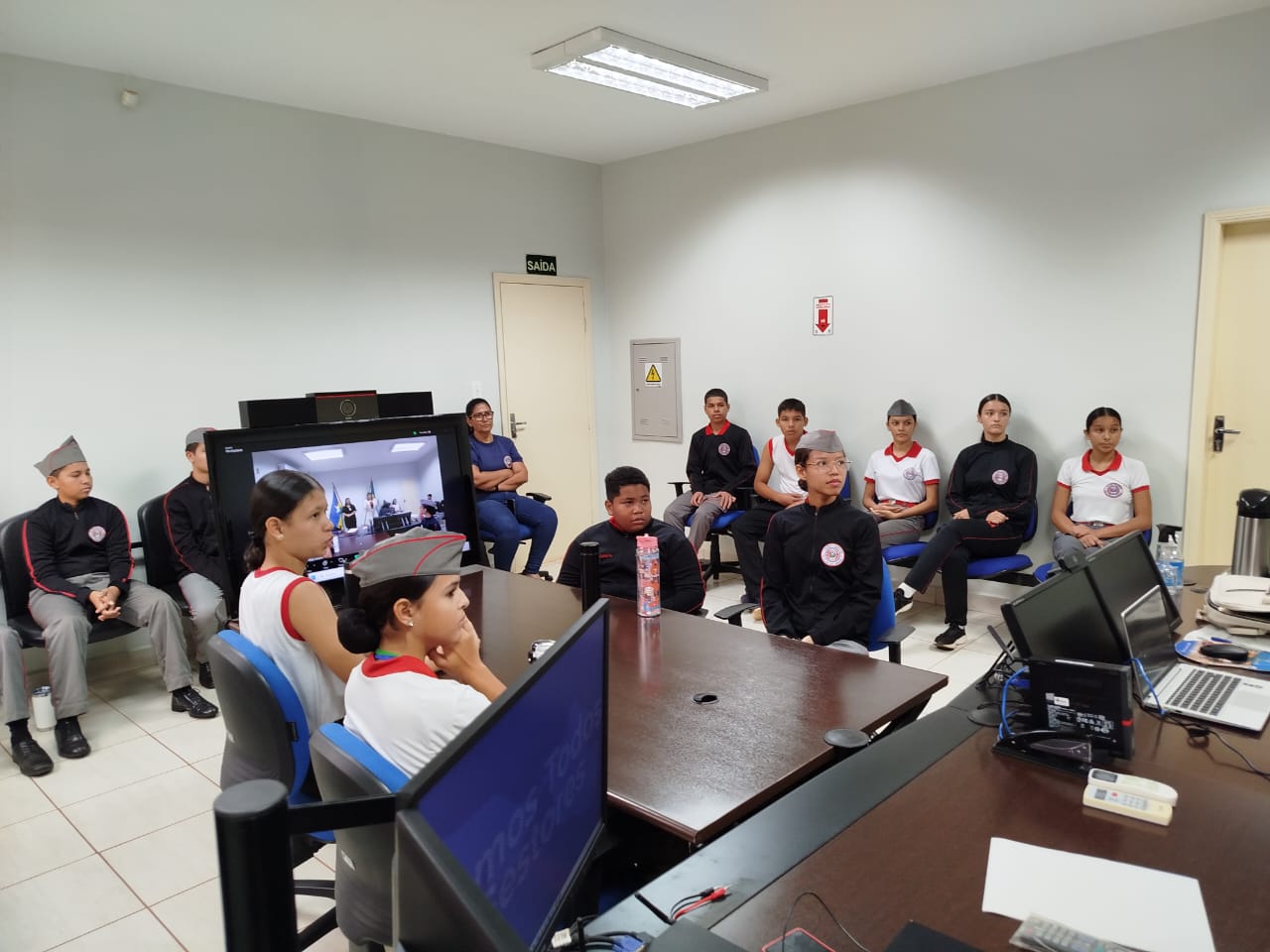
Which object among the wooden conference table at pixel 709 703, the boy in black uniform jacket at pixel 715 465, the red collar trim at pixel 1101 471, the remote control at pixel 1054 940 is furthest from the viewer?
the boy in black uniform jacket at pixel 715 465

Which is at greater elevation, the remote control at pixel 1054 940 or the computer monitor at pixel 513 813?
the computer monitor at pixel 513 813

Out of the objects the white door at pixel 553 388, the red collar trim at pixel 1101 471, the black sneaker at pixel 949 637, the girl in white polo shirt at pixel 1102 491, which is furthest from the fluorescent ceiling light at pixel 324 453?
the red collar trim at pixel 1101 471

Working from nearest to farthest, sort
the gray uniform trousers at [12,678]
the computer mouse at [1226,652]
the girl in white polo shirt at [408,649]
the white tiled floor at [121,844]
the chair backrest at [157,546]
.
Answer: the girl in white polo shirt at [408,649] < the computer mouse at [1226,652] < the white tiled floor at [121,844] < the gray uniform trousers at [12,678] < the chair backrest at [157,546]

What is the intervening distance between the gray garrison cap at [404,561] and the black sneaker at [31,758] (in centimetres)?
265

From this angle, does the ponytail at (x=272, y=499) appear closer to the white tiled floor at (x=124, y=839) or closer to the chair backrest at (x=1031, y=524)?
the white tiled floor at (x=124, y=839)

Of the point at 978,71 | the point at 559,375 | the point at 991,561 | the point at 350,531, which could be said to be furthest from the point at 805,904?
the point at 559,375

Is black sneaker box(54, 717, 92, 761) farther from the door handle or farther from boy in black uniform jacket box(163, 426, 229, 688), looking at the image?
the door handle

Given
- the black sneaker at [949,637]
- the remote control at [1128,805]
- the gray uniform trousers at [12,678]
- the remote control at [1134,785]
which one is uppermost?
the remote control at [1134,785]

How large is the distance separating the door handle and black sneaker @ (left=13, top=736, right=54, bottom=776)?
5625 mm

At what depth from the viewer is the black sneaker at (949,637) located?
14.5ft

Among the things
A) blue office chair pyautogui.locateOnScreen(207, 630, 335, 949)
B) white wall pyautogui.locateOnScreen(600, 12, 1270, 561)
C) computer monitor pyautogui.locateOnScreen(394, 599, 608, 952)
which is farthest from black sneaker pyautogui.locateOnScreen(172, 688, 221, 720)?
white wall pyautogui.locateOnScreen(600, 12, 1270, 561)

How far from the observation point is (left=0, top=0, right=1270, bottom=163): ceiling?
12.0 ft

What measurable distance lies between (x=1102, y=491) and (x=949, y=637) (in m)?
1.12

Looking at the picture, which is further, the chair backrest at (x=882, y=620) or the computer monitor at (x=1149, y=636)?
the chair backrest at (x=882, y=620)
